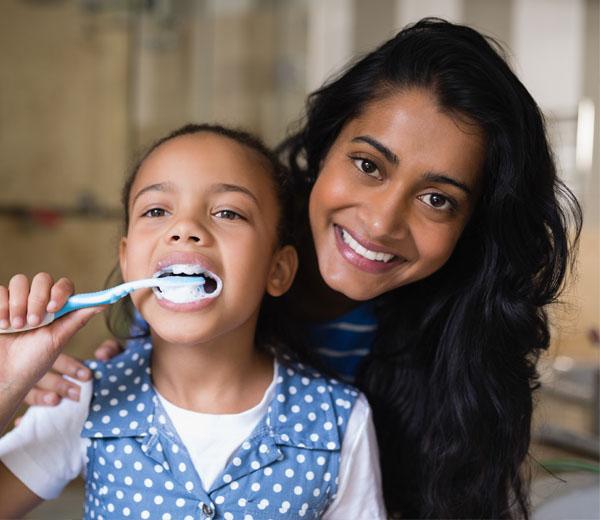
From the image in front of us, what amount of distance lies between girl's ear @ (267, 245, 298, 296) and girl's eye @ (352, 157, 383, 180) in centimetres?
13

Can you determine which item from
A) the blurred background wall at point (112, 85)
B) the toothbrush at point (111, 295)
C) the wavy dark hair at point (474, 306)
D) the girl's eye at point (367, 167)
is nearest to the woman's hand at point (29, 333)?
the toothbrush at point (111, 295)

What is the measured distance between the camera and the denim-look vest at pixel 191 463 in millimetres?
799

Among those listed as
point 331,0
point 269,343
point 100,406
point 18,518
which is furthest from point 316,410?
point 331,0

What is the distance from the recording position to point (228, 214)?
819mm

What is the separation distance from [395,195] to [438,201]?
65mm

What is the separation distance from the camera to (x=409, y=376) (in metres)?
1.06

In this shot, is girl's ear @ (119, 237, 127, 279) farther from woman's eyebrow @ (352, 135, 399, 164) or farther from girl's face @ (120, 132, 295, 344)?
woman's eyebrow @ (352, 135, 399, 164)

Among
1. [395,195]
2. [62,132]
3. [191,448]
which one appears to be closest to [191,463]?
[191,448]

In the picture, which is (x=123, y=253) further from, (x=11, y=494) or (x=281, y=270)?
(x=11, y=494)

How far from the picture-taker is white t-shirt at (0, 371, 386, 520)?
81cm

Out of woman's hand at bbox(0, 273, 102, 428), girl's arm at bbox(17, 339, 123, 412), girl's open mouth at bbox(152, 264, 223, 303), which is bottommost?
girl's arm at bbox(17, 339, 123, 412)

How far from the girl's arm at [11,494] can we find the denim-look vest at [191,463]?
2.6 inches

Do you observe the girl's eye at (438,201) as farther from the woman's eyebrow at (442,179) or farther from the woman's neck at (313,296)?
the woman's neck at (313,296)

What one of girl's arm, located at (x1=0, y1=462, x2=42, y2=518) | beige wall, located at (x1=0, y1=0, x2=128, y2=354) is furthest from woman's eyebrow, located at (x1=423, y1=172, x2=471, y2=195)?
beige wall, located at (x1=0, y1=0, x2=128, y2=354)
